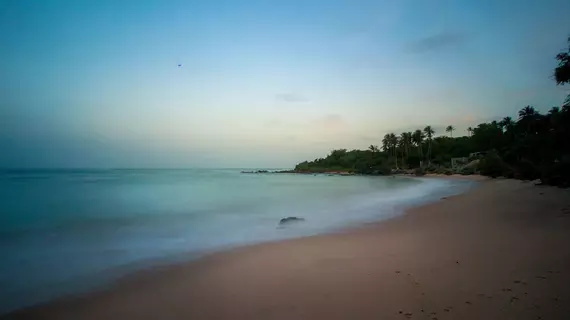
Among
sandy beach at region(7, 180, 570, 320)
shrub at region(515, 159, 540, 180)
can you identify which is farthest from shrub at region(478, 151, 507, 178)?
sandy beach at region(7, 180, 570, 320)

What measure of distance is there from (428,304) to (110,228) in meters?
11.8

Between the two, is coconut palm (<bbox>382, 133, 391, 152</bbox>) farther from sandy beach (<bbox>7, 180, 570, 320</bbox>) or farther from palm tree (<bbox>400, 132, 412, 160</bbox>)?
sandy beach (<bbox>7, 180, 570, 320</bbox>)

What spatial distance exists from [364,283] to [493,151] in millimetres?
50609

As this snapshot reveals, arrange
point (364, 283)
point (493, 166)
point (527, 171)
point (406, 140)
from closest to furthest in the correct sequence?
point (364, 283) → point (527, 171) → point (493, 166) → point (406, 140)

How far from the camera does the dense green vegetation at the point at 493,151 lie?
1211cm

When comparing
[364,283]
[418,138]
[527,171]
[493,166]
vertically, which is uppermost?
[418,138]

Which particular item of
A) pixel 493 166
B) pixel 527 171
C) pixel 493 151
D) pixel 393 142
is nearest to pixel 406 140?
pixel 393 142

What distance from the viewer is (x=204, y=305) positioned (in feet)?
13.6

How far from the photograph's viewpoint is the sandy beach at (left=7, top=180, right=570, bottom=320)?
362cm

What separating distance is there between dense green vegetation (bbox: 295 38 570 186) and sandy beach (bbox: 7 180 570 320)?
22.6ft

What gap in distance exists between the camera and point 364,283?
4.57m

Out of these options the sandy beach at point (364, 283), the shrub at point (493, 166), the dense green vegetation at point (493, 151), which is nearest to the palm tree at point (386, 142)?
the dense green vegetation at point (493, 151)

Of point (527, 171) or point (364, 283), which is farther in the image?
point (527, 171)

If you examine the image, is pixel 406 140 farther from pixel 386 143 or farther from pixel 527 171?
pixel 527 171
